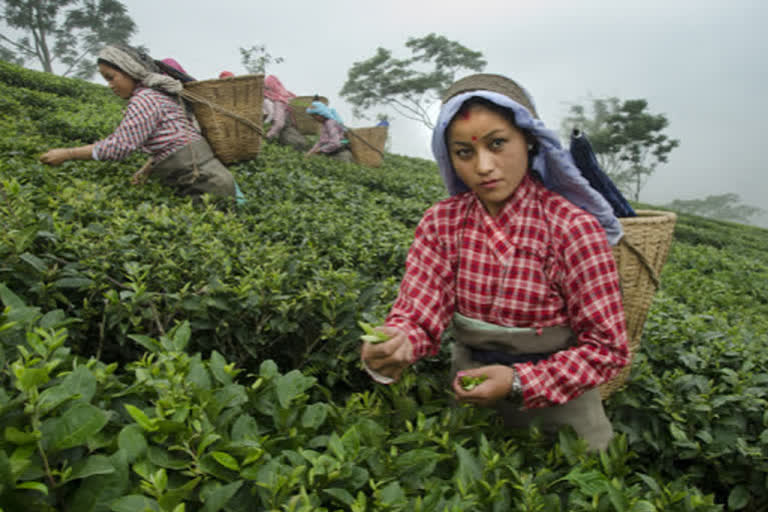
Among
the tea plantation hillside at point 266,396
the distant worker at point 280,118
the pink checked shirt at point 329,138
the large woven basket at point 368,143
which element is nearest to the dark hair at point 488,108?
the tea plantation hillside at point 266,396

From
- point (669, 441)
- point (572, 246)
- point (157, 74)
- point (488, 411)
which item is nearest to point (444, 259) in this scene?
point (572, 246)

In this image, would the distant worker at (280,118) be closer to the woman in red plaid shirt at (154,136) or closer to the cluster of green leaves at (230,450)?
the woman in red plaid shirt at (154,136)

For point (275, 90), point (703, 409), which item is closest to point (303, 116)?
point (275, 90)

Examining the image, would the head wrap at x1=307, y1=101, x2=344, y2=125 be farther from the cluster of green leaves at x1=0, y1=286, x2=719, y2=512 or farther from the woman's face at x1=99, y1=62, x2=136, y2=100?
the cluster of green leaves at x1=0, y1=286, x2=719, y2=512

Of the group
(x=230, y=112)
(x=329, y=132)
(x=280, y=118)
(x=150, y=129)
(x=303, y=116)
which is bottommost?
(x=150, y=129)

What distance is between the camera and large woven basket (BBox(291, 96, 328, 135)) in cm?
1060

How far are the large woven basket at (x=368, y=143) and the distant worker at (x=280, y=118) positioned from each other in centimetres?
129

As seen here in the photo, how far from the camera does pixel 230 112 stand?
4070 millimetres

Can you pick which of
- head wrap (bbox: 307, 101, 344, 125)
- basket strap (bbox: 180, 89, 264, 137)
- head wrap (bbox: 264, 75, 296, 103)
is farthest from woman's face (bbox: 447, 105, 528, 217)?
head wrap (bbox: 264, 75, 296, 103)

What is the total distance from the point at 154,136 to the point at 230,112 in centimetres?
72

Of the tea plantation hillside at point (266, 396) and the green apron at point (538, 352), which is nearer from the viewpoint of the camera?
the tea plantation hillside at point (266, 396)

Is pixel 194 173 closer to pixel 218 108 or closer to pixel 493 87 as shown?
pixel 218 108

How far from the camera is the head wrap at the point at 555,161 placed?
4.68 feet

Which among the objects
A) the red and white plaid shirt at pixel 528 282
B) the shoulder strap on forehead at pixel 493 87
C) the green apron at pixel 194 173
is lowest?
the red and white plaid shirt at pixel 528 282
